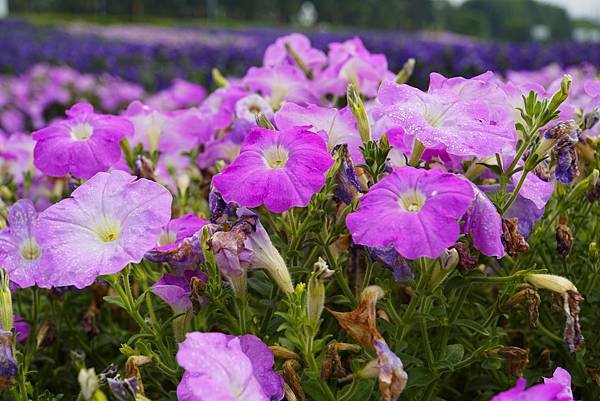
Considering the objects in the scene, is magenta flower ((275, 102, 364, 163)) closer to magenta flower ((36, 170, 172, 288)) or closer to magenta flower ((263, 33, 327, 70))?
magenta flower ((36, 170, 172, 288))

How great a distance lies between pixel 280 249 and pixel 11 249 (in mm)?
513

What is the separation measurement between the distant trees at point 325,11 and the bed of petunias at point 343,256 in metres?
48.9

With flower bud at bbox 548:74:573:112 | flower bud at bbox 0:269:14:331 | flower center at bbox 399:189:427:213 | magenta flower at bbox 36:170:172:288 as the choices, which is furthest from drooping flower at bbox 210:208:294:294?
flower bud at bbox 548:74:573:112

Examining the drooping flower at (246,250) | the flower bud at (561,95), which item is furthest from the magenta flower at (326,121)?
the flower bud at (561,95)

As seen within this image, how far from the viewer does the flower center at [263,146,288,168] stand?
1.24 meters

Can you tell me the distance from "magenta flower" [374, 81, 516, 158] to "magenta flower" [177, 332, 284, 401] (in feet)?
1.50

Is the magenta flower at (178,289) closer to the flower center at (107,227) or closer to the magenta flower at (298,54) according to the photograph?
the flower center at (107,227)

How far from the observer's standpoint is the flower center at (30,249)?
136 cm

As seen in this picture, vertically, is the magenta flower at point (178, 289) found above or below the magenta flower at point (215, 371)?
below

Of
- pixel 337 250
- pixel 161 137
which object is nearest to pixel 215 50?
pixel 161 137

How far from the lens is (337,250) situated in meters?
1.38

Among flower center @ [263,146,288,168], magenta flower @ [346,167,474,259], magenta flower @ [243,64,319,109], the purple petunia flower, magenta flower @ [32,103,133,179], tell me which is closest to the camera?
the purple petunia flower

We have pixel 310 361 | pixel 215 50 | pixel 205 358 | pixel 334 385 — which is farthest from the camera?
pixel 215 50

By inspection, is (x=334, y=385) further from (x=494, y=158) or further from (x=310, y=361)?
(x=494, y=158)
